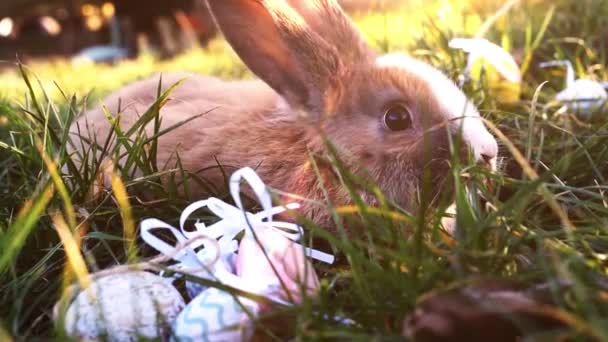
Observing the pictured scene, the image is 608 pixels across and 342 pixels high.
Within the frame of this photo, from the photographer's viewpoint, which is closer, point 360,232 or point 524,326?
point 524,326

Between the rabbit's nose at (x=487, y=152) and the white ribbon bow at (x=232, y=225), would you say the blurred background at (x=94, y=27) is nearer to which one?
the rabbit's nose at (x=487, y=152)

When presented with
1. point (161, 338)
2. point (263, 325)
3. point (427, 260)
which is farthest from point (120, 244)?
point (427, 260)

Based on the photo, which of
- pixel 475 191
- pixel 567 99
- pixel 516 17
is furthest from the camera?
pixel 516 17

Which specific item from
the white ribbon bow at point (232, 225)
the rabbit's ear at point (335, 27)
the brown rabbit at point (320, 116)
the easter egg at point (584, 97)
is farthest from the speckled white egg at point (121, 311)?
the easter egg at point (584, 97)

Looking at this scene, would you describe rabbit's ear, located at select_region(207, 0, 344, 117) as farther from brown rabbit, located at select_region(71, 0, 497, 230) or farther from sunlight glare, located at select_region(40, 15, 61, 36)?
sunlight glare, located at select_region(40, 15, 61, 36)

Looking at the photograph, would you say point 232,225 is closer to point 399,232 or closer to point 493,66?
point 399,232

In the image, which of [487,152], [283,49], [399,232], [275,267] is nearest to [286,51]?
[283,49]

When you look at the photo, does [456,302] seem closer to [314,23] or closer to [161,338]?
[161,338]
